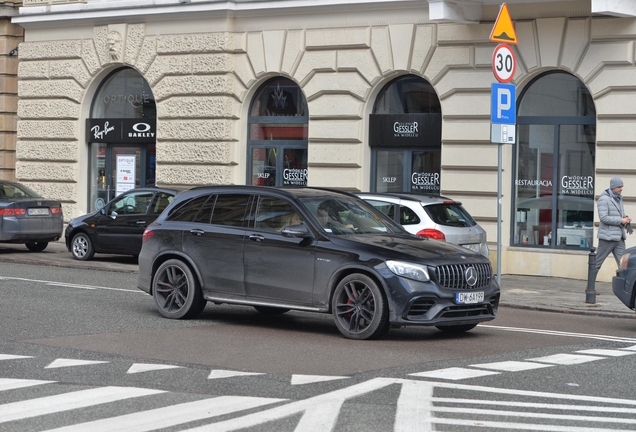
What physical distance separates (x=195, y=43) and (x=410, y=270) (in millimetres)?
13860

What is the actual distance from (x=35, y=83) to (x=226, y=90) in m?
5.86

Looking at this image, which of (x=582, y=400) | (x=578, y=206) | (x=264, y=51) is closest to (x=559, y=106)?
(x=578, y=206)

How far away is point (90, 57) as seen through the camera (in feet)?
84.1

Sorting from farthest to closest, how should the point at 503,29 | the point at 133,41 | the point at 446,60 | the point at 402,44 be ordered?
the point at 133,41
the point at 402,44
the point at 446,60
the point at 503,29

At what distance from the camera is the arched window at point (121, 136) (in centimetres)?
2516

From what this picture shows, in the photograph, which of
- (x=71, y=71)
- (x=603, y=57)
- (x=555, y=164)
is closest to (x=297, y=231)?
(x=603, y=57)

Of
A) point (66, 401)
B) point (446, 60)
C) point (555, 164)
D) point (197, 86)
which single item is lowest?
point (66, 401)

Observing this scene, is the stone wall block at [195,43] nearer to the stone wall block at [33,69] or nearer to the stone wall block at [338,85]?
the stone wall block at [338,85]

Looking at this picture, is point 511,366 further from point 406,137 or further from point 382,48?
point 382,48

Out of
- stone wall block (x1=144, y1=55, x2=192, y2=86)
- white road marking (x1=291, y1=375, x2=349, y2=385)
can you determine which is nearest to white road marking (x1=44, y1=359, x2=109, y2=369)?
white road marking (x1=291, y1=375, x2=349, y2=385)

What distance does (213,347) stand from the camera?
10.5 meters

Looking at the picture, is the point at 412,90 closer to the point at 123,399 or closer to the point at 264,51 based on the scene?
the point at 264,51

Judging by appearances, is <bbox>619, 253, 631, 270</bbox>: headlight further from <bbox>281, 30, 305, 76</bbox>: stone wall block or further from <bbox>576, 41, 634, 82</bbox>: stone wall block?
<bbox>281, 30, 305, 76</bbox>: stone wall block

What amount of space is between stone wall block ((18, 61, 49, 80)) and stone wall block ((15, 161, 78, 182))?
204 cm
